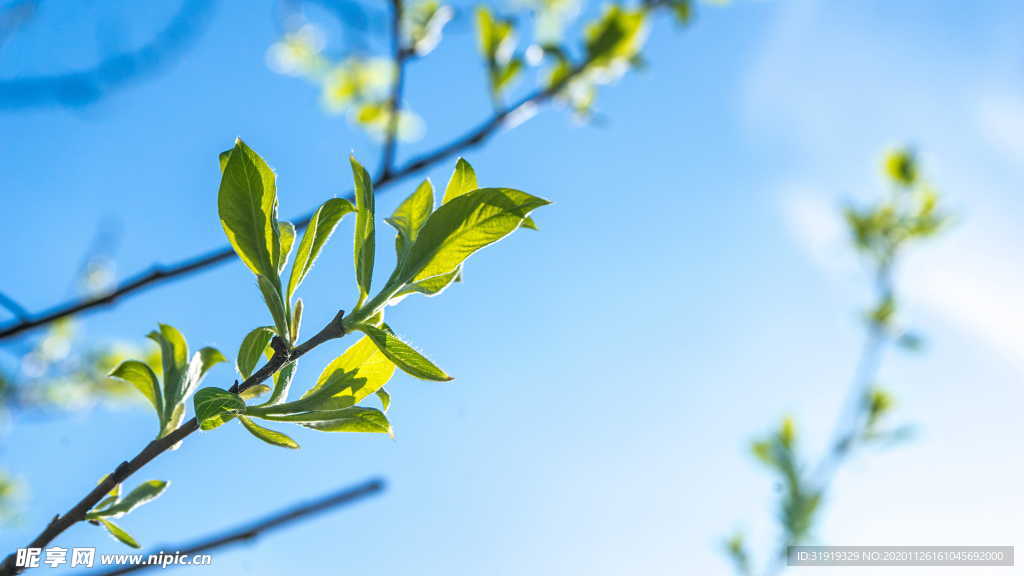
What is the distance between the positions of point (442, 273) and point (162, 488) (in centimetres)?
42

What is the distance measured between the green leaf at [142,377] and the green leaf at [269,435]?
113mm

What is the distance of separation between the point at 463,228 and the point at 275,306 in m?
0.20

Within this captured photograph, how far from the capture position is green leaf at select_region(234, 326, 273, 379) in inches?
30.6

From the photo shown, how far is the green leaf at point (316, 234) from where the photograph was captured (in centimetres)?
76

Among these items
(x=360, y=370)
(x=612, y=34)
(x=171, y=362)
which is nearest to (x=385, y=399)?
(x=360, y=370)

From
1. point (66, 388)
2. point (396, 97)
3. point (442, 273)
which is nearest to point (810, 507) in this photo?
point (396, 97)

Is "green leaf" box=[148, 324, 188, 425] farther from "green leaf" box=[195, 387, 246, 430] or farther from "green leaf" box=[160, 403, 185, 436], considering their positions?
"green leaf" box=[195, 387, 246, 430]

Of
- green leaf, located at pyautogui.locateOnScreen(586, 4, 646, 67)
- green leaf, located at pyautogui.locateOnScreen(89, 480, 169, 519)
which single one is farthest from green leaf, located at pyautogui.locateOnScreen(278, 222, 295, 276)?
green leaf, located at pyautogui.locateOnScreen(586, 4, 646, 67)

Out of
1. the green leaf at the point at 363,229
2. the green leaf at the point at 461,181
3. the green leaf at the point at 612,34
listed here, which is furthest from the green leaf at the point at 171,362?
the green leaf at the point at 612,34

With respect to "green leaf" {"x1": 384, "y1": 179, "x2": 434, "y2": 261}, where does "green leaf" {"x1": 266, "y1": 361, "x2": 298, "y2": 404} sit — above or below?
below

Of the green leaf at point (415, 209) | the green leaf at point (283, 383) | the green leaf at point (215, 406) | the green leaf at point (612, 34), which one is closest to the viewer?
the green leaf at point (215, 406)

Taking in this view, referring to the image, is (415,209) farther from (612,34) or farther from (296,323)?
(612,34)

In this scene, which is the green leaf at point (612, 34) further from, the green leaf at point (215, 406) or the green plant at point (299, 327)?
the green leaf at point (215, 406)

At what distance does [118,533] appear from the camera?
790mm
